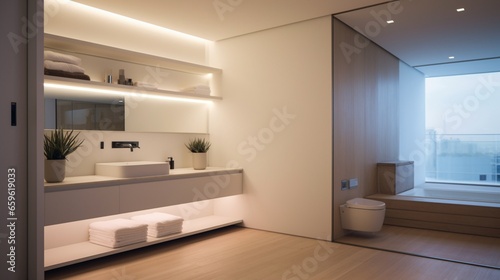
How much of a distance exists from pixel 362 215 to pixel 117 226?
8.41ft

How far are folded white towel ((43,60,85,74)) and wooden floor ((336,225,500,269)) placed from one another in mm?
3190

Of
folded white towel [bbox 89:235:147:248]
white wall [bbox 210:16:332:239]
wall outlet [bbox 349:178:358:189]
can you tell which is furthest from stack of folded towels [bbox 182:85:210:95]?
wall outlet [bbox 349:178:358:189]

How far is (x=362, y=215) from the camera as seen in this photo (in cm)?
424

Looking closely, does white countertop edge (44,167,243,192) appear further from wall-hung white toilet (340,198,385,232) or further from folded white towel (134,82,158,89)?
wall-hung white toilet (340,198,385,232)

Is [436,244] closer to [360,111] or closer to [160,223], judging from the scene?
[360,111]

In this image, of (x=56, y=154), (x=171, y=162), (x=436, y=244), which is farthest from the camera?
(x=171, y=162)

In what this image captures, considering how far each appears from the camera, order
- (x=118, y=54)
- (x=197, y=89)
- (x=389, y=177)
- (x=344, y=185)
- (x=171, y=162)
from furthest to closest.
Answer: (x=389, y=177) → (x=197, y=89) → (x=171, y=162) → (x=344, y=185) → (x=118, y=54)

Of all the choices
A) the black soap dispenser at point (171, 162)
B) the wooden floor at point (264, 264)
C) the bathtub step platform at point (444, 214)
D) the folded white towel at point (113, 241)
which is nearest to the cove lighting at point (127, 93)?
the black soap dispenser at point (171, 162)

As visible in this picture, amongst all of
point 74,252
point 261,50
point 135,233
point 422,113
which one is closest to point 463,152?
point 422,113

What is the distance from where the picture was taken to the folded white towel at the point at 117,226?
3639 millimetres

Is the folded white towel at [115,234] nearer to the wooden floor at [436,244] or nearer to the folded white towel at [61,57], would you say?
the folded white towel at [61,57]

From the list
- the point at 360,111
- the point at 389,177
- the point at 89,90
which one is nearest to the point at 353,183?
the point at 360,111

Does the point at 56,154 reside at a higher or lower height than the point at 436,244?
higher

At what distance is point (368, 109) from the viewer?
17.0 feet
